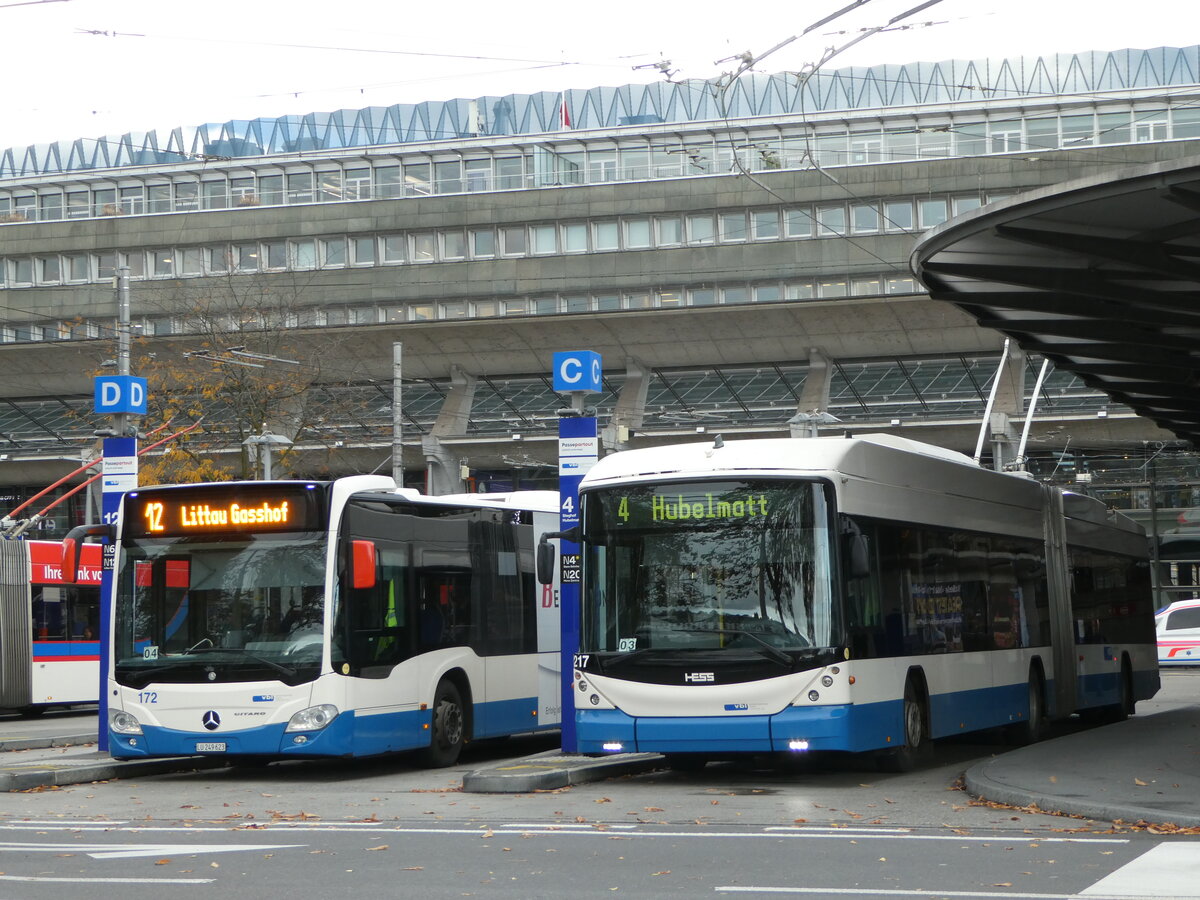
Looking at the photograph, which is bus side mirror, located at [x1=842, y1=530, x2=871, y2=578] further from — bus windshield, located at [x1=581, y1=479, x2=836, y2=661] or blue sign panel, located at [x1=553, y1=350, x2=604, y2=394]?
blue sign panel, located at [x1=553, y1=350, x2=604, y2=394]

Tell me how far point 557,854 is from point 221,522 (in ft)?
22.5

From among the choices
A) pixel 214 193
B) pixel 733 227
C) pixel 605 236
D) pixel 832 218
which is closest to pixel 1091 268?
pixel 832 218

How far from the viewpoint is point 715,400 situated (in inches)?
1949

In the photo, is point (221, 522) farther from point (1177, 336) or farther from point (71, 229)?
point (71, 229)

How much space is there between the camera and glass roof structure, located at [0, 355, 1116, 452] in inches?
1845

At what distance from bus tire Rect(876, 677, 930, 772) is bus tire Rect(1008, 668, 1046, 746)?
334 cm

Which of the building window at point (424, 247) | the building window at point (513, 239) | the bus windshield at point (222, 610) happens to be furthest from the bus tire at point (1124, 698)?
the building window at point (424, 247)

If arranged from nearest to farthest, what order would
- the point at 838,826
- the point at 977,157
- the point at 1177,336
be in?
the point at 838,826 → the point at 1177,336 → the point at 977,157

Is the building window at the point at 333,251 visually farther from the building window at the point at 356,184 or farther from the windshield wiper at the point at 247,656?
the windshield wiper at the point at 247,656

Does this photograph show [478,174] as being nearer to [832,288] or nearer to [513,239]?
[513,239]

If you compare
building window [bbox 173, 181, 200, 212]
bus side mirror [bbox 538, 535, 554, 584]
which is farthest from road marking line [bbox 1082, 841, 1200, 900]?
building window [bbox 173, 181, 200, 212]

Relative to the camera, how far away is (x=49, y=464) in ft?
173

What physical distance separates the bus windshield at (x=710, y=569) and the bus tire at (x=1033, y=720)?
5922mm

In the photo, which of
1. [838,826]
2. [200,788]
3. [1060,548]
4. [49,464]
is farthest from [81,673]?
[49,464]
